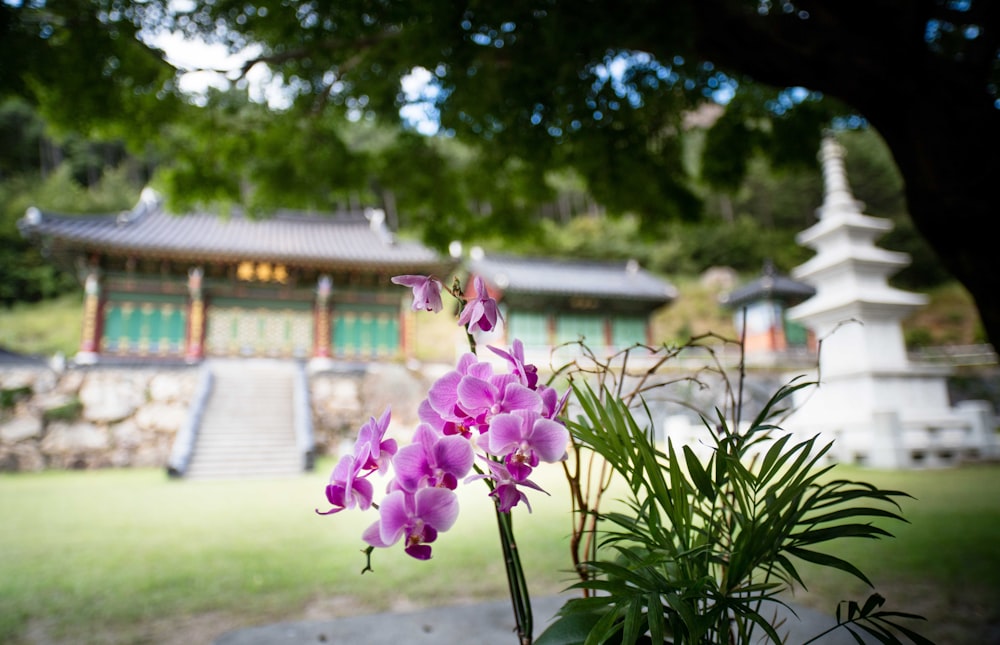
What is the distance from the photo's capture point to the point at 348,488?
55 cm

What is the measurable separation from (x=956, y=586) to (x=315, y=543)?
3.48m

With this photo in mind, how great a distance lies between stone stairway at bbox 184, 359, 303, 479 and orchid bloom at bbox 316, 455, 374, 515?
7449 millimetres

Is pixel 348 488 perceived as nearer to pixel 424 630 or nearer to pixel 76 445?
pixel 424 630

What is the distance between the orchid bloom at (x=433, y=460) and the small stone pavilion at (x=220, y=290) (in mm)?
9676

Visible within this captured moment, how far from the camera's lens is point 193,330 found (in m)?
10.6

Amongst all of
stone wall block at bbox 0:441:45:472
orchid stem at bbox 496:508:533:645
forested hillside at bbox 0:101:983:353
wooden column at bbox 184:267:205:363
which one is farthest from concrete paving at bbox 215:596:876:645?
forested hillside at bbox 0:101:983:353

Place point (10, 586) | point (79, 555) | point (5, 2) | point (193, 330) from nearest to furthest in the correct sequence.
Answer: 1. point (5, 2)
2. point (10, 586)
3. point (79, 555)
4. point (193, 330)

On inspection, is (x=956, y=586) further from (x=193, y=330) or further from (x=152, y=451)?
(x=193, y=330)

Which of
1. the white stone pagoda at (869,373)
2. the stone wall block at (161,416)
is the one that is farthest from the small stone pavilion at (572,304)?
the stone wall block at (161,416)

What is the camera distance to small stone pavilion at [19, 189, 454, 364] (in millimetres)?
10266

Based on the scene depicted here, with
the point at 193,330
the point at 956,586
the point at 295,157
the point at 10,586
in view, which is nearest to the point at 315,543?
the point at 10,586

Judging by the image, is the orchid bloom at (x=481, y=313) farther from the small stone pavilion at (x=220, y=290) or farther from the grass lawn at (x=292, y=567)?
the small stone pavilion at (x=220, y=290)

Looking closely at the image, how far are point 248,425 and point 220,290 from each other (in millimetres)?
3454

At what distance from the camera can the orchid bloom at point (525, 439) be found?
53 centimetres
